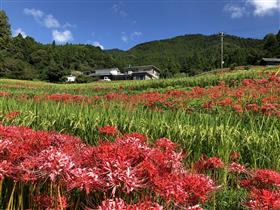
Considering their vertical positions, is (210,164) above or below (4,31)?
below

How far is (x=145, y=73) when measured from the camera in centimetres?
10444

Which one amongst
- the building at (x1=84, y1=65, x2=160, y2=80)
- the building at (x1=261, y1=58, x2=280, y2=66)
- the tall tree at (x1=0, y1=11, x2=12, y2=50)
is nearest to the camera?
the tall tree at (x1=0, y1=11, x2=12, y2=50)

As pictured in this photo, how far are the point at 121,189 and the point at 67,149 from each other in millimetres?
A: 618

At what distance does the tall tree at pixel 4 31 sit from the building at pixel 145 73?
1932 inches

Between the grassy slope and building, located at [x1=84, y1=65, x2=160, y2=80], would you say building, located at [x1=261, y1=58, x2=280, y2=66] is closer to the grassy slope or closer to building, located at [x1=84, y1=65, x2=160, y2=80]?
building, located at [x1=84, y1=65, x2=160, y2=80]

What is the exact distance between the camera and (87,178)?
6.29ft

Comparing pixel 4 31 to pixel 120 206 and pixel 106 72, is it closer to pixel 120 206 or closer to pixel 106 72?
pixel 106 72

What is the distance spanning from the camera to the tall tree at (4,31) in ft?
186

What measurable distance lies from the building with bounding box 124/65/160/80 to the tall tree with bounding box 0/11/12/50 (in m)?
49.1

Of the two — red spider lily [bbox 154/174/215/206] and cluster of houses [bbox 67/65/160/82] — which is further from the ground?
red spider lily [bbox 154/174/215/206]

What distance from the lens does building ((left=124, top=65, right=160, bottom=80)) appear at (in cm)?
10494

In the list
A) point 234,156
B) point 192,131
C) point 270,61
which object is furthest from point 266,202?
point 270,61

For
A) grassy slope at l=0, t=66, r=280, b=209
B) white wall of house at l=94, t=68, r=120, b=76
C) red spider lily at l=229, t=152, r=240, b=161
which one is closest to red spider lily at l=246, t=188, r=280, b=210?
grassy slope at l=0, t=66, r=280, b=209

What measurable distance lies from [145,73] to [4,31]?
51.6m
